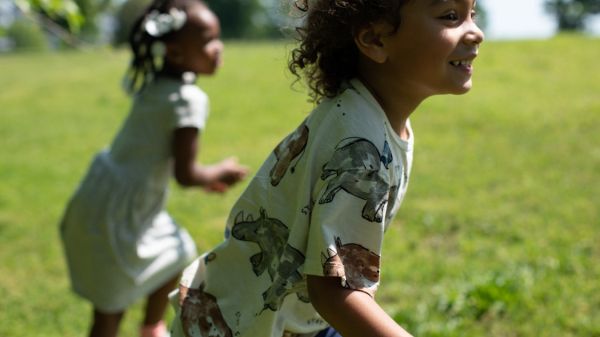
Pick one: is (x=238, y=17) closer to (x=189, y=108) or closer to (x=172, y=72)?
(x=172, y=72)

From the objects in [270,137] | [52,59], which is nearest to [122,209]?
[270,137]

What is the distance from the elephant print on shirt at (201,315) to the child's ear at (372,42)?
Answer: 74 cm

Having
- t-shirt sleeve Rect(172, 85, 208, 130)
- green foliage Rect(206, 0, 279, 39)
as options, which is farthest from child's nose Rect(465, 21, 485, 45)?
green foliage Rect(206, 0, 279, 39)

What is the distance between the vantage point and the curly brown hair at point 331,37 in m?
1.71

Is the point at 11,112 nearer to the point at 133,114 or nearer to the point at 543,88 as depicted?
the point at 543,88

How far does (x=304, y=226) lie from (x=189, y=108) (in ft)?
5.57

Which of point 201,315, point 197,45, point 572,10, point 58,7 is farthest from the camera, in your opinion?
point 572,10

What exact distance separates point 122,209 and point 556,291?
2.14 m

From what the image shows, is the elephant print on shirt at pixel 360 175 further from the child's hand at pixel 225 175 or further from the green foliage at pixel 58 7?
the green foliage at pixel 58 7

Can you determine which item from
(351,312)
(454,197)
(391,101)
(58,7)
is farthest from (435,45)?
(454,197)

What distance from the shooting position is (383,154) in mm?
1681

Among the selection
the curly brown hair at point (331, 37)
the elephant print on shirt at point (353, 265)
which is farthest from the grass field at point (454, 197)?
the elephant print on shirt at point (353, 265)

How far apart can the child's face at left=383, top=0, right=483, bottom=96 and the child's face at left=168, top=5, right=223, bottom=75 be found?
1.79 meters

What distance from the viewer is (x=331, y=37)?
1.81 meters
